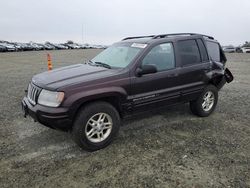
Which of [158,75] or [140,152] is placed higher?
[158,75]

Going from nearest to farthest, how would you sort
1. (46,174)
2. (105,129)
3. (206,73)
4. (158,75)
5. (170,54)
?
(46,174)
(105,129)
(158,75)
(170,54)
(206,73)

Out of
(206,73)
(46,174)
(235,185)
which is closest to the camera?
(235,185)

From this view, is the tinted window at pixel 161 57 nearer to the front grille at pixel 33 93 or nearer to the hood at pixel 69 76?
the hood at pixel 69 76

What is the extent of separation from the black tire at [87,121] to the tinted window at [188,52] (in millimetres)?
1972

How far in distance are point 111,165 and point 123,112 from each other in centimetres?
109

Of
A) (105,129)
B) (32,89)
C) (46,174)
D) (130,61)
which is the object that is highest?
(130,61)

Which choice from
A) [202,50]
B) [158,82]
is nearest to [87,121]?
[158,82]

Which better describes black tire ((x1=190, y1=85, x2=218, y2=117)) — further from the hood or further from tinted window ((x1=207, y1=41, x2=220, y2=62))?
the hood

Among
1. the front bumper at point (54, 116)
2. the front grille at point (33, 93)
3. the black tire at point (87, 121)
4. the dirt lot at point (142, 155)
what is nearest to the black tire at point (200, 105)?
the dirt lot at point (142, 155)

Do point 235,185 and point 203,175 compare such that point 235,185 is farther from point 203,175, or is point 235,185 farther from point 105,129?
point 105,129

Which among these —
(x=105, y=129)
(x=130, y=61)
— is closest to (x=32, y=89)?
(x=105, y=129)

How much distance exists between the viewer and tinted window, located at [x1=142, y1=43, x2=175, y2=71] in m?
5.16

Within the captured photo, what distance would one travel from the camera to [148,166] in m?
4.03

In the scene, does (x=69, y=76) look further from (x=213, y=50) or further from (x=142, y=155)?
(x=213, y=50)
